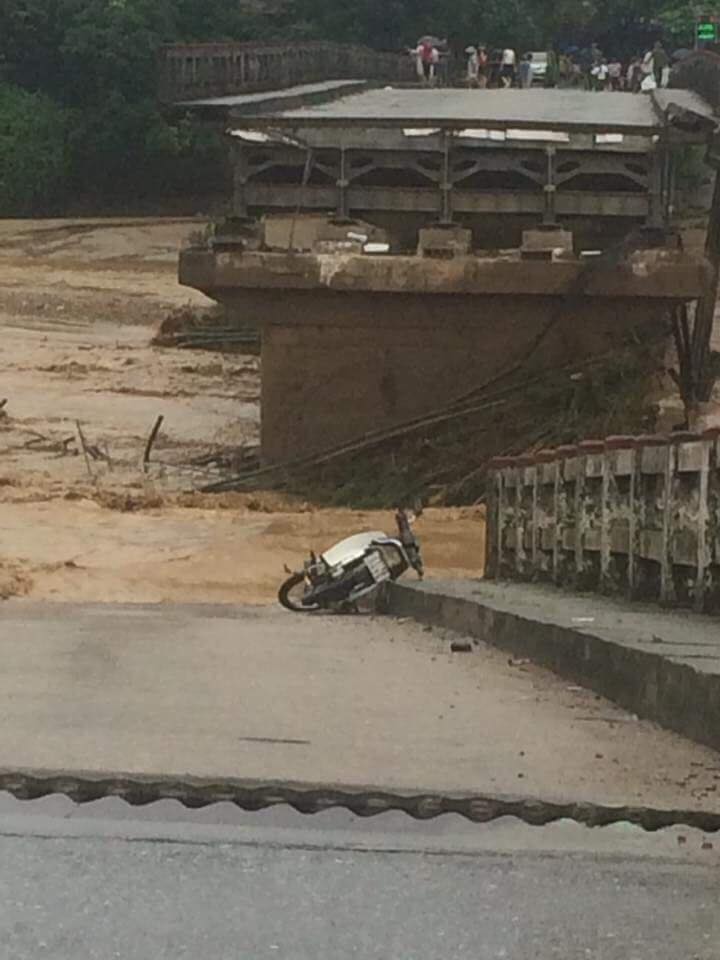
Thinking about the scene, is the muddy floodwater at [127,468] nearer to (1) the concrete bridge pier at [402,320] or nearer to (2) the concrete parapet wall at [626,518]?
(1) the concrete bridge pier at [402,320]

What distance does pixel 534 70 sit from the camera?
178 ft

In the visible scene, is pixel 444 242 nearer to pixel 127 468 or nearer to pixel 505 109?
pixel 127 468

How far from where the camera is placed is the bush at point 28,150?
187 ft

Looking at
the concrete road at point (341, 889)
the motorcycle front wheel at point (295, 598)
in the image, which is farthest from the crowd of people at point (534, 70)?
the concrete road at point (341, 889)

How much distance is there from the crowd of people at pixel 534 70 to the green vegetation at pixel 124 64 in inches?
92.3

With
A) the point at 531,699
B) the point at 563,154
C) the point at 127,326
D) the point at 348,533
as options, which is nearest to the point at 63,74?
the point at 127,326

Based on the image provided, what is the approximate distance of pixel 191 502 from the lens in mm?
20125

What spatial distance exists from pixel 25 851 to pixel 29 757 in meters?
0.81

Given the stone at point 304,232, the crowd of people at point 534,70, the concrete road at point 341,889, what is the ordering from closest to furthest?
the concrete road at point 341,889 → the stone at point 304,232 → the crowd of people at point 534,70

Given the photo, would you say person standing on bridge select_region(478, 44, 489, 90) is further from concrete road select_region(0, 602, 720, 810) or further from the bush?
concrete road select_region(0, 602, 720, 810)

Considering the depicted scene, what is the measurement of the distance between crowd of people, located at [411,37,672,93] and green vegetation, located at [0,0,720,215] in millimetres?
2344

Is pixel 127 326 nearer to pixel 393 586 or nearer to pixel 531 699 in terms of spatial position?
pixel 393 586

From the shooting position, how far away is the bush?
187 ft

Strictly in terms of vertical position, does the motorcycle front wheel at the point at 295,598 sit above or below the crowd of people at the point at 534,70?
below
